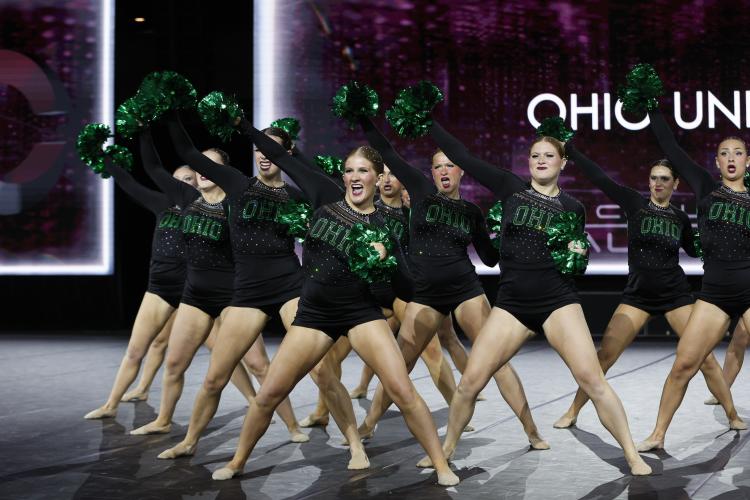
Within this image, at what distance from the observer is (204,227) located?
5934 millimetres

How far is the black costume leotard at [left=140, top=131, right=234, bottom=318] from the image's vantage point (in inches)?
231

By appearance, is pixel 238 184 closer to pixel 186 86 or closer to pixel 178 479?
pixel 186 86

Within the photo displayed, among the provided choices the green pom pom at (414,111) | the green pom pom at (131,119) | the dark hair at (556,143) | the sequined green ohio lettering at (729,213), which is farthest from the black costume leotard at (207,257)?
the sequined green ohio lettering at (729,213)

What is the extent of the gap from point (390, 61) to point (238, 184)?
6.33 meters

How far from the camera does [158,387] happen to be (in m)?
8.23

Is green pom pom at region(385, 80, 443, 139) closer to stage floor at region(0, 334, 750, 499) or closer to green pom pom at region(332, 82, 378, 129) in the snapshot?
green pom pom at region(332, 82, 378, 129)

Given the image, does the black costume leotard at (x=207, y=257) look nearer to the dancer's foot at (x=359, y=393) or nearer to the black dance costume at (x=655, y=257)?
the dancer's foot at (x=359, y=393)

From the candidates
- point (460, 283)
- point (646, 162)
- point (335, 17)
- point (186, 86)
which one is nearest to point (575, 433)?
point (460, 283)

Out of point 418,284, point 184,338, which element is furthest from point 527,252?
point 184,338

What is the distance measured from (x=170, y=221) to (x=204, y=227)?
1.15 m

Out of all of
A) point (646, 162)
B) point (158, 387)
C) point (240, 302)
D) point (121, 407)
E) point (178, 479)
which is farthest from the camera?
point (646, 162)

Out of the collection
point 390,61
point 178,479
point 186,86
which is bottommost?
point 178,479

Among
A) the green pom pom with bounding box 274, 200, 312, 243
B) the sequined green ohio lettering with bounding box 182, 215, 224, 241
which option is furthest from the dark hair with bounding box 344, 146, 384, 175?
the sequined green ohio lettering with bounding box 182, 215, 224, 241

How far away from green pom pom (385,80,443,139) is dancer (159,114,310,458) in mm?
592
